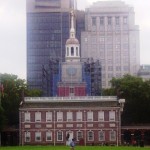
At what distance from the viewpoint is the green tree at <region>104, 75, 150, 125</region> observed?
10744 centimetres

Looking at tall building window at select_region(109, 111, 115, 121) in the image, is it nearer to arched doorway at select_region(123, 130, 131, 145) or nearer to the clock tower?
arched doorway at select_region(123, 130, 131, 145)

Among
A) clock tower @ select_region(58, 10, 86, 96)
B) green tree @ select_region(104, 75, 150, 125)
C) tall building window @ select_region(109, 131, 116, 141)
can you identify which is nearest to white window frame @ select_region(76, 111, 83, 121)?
tall building window @ select_region(109, 131, 116, 141)

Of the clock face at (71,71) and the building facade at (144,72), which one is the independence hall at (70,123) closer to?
the clock face at (71,71)

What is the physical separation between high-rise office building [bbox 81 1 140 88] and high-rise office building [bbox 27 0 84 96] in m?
11.1

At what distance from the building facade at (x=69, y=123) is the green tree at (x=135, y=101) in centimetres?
1573

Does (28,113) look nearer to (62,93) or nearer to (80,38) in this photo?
(62,93)

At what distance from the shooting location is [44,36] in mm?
183500

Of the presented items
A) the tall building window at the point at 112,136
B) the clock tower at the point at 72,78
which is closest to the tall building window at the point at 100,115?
the tall building window at the point at 112,136

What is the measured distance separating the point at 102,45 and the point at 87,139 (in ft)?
346

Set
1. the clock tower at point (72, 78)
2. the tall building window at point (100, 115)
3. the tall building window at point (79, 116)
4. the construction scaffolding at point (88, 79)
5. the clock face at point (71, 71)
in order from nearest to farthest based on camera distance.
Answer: the tall building window at point (100, 115) < the tall building window at point (79, 116) < the clock tower at point (72, 78) < the clock face at point (71, 71) < the construction scaffolding at point (88, 79)

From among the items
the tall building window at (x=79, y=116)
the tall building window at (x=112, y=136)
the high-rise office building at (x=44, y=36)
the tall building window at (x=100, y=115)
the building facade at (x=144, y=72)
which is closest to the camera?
the tall building window at (x=112, y=136)

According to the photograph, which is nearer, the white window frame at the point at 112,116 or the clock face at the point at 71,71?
the white window frame at the point at 112,116

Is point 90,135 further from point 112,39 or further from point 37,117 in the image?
point 112,39

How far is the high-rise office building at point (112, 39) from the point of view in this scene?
192 metres
